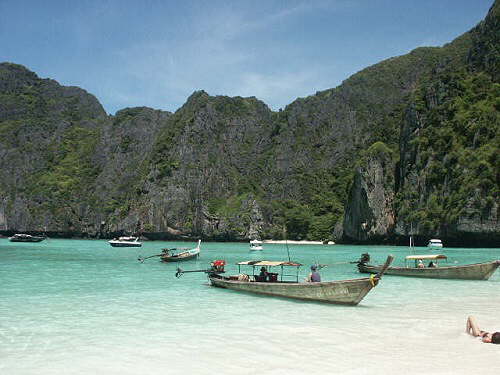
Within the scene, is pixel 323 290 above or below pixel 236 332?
above

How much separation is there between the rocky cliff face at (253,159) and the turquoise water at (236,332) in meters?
70.2

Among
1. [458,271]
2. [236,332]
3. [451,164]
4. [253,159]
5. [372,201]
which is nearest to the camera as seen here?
[236,332]

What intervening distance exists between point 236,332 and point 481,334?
7.00m

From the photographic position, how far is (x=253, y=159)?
15988 cm

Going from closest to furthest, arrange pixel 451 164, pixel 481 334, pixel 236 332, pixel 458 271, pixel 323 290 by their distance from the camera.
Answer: pixel 481 334, pixel 236 332, pixel 323 290, pixel 458 271, pixel 451 164

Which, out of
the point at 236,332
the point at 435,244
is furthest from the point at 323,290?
the point at 435,244

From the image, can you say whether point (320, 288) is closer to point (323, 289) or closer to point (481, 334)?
point (323, 289)

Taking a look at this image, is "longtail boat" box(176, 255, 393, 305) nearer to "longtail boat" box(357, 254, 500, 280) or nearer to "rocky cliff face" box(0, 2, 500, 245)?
"longtail boat" box(357, 254, 500, 280)

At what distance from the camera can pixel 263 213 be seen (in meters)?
138

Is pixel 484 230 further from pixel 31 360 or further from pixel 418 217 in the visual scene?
pixel 31 360

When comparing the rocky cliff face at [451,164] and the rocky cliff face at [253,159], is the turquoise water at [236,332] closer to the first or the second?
the rocky cliff face at [451,164]

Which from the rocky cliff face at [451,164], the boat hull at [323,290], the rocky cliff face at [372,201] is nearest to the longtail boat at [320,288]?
the boat hull at [323,290]

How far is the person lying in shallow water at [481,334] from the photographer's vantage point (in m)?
12.3

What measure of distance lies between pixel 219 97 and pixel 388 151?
252ft
